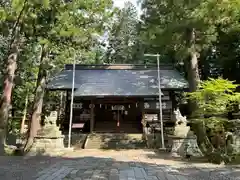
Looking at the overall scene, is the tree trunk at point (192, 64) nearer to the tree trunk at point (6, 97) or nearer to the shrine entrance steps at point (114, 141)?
the shrine entrance steps at point (114, 141)

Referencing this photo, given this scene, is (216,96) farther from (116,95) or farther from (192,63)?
(116,95)

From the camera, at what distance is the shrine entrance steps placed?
14.4m

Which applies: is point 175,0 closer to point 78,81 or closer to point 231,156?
point 231,156

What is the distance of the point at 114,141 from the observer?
14.9m

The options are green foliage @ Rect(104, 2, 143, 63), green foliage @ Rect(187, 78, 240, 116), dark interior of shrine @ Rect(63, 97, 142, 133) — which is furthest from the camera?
green foliage @ Rect(104, 2, 143, 63)

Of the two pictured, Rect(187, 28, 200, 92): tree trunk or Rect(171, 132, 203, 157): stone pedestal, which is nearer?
Rect(171, 132, 203, 157): stone pedestal

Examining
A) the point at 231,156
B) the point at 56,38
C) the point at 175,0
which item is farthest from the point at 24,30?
the point at 231,156

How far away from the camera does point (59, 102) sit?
27031 mm

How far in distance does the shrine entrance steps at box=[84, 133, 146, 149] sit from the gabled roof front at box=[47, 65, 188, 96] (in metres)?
2.60

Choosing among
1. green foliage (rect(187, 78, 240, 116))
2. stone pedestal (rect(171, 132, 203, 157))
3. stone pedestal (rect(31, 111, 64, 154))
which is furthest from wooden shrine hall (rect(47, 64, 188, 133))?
green foliage (rect(187, 78, 240, 116))

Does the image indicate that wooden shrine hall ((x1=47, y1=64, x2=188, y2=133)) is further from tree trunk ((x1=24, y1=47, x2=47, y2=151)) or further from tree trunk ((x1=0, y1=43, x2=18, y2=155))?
tree trunk ((x1=0, y1=43, x2=18, y2=155))

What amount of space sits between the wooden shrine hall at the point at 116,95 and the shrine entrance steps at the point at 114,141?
3.86 feet

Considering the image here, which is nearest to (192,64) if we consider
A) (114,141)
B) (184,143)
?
(184,143)

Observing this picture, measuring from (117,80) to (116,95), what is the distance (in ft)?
9.18
